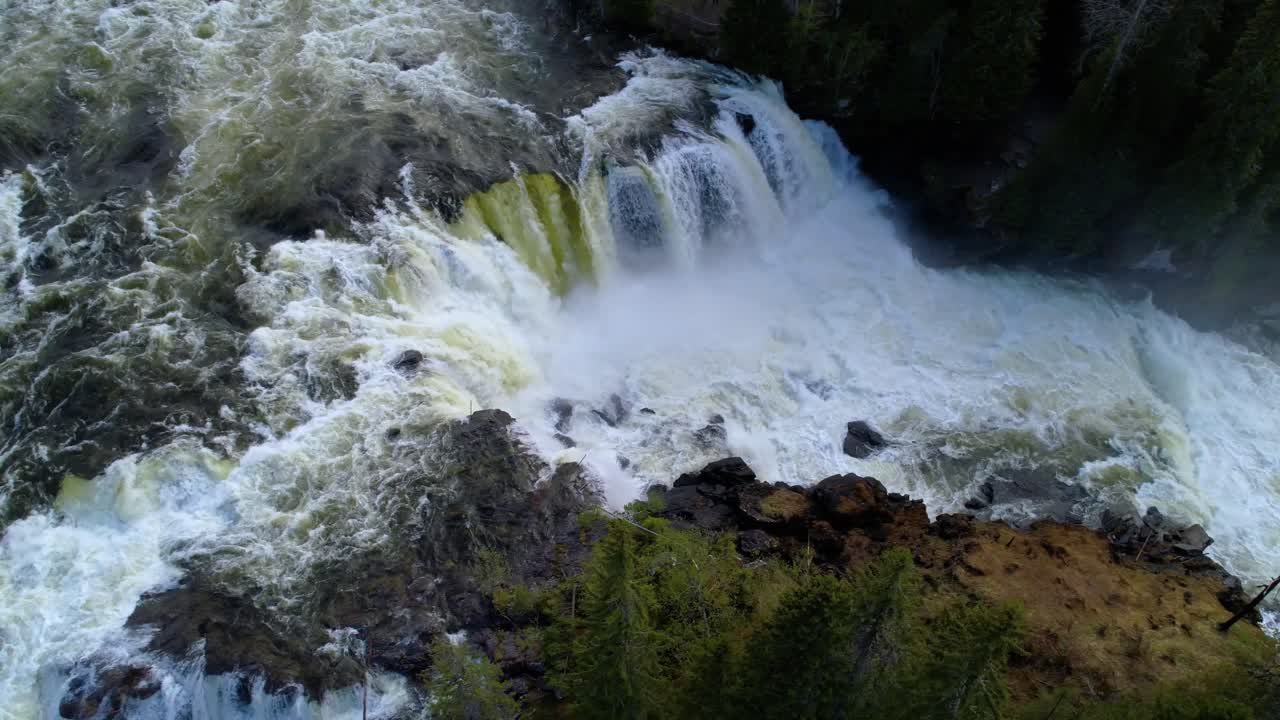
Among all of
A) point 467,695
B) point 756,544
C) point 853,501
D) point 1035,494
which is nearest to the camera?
point 467,695

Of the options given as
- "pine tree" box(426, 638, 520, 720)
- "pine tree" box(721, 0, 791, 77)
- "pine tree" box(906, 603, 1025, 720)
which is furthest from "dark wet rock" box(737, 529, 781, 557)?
"pine tree" box(721, 0, 791, 77)

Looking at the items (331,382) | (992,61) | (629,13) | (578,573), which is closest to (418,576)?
(578,573)

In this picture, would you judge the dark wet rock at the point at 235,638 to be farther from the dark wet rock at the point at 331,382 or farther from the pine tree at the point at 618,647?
the pine tree at the point at 618,647

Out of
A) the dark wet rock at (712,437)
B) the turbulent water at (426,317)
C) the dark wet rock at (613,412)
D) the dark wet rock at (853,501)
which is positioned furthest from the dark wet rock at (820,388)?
the dark wet rock at (613,412)

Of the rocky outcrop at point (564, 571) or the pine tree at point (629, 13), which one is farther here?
the pine tree at point (629, 13)

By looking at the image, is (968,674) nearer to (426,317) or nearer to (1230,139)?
(426,317)

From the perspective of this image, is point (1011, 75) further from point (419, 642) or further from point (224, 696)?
point (224, 696)
